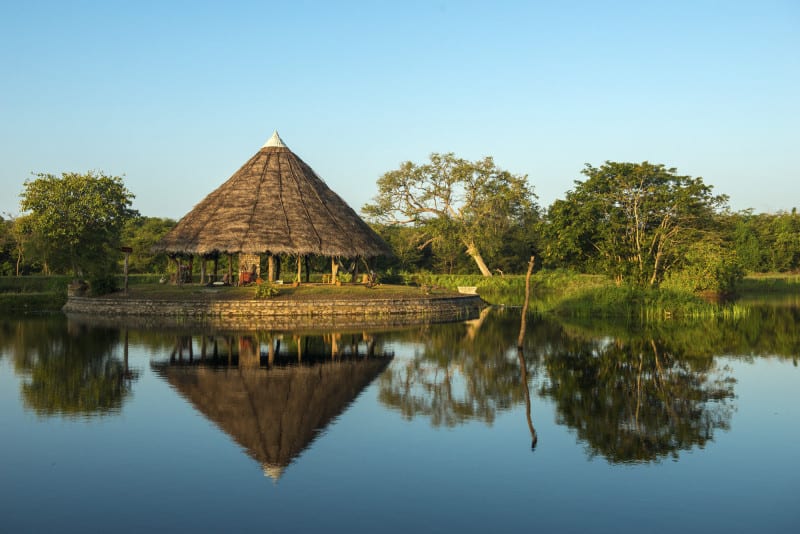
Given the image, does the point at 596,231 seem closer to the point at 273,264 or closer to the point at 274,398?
the point at 273,264

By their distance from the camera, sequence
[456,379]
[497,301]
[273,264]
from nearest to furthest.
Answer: [456,379] → [273,264] → [497,301]

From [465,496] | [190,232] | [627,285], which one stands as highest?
[190,232]

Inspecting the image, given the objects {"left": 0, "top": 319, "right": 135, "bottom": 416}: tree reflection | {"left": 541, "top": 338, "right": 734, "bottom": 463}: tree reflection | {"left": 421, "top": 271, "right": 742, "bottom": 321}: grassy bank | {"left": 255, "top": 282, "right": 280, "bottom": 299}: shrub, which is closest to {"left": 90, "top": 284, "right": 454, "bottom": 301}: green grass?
{"left": 255, "top": 282, "right": 280, "bottom": 299}: shrub

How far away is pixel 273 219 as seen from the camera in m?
39.7

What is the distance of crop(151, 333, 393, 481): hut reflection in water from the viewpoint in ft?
41.1

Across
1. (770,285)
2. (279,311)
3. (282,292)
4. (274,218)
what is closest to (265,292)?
(279,311)

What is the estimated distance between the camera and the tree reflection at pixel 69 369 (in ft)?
50.2

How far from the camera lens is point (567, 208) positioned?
4459 cm

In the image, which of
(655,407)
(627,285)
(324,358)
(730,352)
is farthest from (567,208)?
(655,407)

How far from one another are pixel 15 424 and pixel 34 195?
34800mm

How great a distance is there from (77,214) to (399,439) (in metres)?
38.1

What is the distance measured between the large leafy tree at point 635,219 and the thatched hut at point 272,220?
39.5 ft

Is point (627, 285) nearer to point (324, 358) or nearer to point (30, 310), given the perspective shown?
point (324, 358)

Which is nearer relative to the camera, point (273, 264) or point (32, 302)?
point (273, 264)
